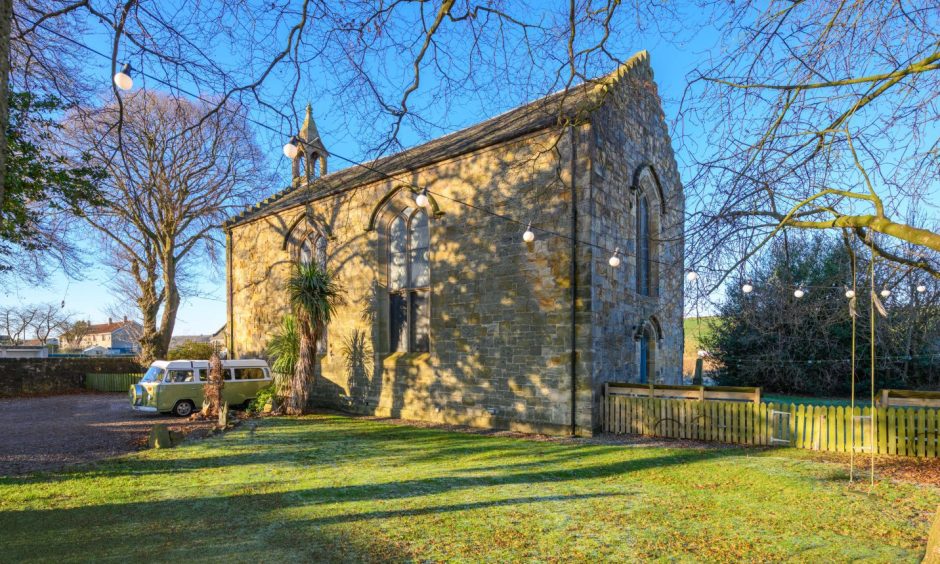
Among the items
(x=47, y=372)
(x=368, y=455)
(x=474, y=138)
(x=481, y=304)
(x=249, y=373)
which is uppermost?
(x=474, y=138)

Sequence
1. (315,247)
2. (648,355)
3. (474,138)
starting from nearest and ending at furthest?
(474,138), (648,355), (315,247)

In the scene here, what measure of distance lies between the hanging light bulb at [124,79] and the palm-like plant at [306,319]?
10.7 meters

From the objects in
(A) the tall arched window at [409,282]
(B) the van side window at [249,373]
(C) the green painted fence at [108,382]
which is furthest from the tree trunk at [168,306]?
(A) the tall arched window at [409,282]

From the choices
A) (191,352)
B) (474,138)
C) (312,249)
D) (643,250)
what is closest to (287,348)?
(312,249)

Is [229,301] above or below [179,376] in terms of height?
above

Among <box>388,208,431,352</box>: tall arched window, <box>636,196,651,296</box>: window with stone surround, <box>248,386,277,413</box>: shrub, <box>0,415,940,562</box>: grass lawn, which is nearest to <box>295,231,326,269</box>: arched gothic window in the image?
<box>388,208,431,352</box>: tall arched window

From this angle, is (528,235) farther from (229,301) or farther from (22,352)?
(22,352)

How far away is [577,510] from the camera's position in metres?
6.41

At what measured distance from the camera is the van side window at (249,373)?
17.6m

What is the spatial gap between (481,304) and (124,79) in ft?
31.2

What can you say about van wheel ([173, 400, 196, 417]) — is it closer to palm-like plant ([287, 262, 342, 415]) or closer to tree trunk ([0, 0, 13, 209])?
palm-like plant ([287, 262, 342, 415])

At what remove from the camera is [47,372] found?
26000 millimetres

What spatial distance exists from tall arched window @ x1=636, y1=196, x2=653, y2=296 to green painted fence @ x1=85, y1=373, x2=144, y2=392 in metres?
26.1

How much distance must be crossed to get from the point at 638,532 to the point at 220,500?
535cm
